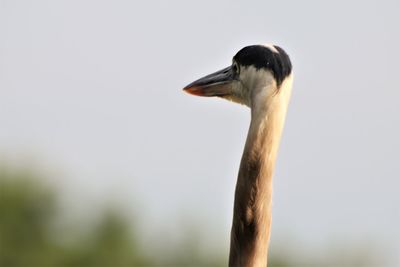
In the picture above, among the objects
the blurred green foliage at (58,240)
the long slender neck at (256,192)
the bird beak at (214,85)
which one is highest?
the bird beak at (214,85)

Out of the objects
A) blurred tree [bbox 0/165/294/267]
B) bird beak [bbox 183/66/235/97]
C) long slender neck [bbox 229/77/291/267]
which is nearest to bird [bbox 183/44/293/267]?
long slender neck [bbox 229/77/291/267]

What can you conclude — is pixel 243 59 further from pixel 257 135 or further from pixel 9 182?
pixel 9 182

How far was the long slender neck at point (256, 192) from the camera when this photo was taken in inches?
282

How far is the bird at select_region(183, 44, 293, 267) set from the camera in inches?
282

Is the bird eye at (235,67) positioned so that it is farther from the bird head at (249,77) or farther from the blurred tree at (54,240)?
the blurred tree at (54,240)

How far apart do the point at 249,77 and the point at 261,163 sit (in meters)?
0.66

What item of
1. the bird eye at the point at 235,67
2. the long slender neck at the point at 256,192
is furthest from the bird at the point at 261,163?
the bird eye at the point at 235,67

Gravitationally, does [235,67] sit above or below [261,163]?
above

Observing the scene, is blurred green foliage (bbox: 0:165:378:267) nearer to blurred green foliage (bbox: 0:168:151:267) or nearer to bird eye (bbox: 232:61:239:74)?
blurred green foliage (bbox: 0:168:151:267)

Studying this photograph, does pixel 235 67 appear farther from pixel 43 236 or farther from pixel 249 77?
→ pixel 43 236


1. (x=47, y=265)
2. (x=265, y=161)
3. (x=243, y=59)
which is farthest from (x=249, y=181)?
(x=47, y=265)

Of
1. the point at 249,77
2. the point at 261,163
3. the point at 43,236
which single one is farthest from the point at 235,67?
the point at 43,236

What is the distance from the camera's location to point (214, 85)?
822cm

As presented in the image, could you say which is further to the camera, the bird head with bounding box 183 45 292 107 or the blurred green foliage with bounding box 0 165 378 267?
the blurred green foliage with bounding box 0 165 378 267
